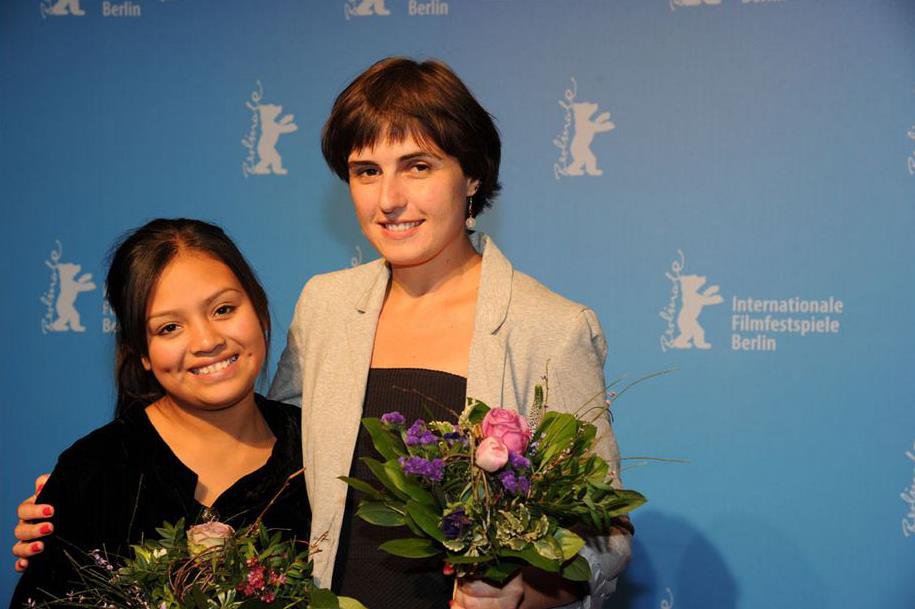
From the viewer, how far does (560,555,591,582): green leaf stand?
5.22ft

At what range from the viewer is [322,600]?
5.13 feet

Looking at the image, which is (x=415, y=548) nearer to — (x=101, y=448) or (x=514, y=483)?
(x=514, y=483)

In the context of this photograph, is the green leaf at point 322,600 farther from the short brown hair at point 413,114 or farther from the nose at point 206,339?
the short brown hair at point 413,114

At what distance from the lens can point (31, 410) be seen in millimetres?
3354

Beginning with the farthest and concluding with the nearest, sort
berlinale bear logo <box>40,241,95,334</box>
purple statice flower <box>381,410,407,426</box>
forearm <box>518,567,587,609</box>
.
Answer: berlinale bear logo <box>40,241,95,334</box> → forearm <box>518,567,587,609</box> → purple statice flower <box>381,410,407,426</box>

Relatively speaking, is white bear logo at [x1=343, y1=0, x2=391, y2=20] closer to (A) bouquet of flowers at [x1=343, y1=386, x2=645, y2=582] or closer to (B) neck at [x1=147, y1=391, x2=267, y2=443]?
(B) neck at [x1=147, y1=391, x2=267, y2=443]

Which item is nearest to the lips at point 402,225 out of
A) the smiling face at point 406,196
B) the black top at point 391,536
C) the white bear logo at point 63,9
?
the smiling face at point 406,196

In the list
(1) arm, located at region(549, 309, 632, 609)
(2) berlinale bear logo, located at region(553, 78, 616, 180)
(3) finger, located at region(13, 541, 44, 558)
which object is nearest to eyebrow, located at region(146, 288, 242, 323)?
(3) finger, located at region(13, 541, 44, 558)

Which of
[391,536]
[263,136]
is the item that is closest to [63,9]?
[263,136]

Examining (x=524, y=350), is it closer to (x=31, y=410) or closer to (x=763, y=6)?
(x=763, y=6)

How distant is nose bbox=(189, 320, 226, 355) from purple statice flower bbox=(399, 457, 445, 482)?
623 mm

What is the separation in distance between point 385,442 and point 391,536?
0.35 meters

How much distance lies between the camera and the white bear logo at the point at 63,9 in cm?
332

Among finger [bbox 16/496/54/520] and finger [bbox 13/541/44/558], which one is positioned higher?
finger [bbox 16/496/54/520]
